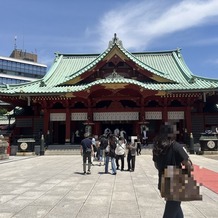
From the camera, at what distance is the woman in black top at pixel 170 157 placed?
13.7ft

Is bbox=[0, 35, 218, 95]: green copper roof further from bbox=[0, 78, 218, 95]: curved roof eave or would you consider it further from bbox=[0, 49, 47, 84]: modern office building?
bbox=[0, 49, 47, 84]: modern office building

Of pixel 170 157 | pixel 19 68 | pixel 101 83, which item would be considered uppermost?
pixel 19 68

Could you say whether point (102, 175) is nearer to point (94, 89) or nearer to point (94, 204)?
point (94, 204)

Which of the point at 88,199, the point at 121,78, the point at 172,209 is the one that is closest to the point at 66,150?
the point at 121,78

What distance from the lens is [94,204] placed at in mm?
7020

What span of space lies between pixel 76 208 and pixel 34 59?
9307 centimetres

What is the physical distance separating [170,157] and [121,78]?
69.0ft

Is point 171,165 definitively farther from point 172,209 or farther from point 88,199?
point 88,199

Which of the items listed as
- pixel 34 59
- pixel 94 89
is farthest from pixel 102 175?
pixel 34 59

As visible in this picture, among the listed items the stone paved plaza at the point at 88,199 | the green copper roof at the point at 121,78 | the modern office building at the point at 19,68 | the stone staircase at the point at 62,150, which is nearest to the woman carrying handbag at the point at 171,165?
the stone paved plaza at the point at 88,199

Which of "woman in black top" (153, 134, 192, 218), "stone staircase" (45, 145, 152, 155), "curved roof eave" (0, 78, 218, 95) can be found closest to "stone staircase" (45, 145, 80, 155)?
"stone staircase" (45, 145, 152, 155)

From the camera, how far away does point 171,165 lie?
4.21m

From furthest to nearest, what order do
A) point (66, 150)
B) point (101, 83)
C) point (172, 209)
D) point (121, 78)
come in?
point (66, 150)
point (121, 78)
point (101, 83)
point (172, 209)

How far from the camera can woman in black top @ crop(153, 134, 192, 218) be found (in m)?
4.18
